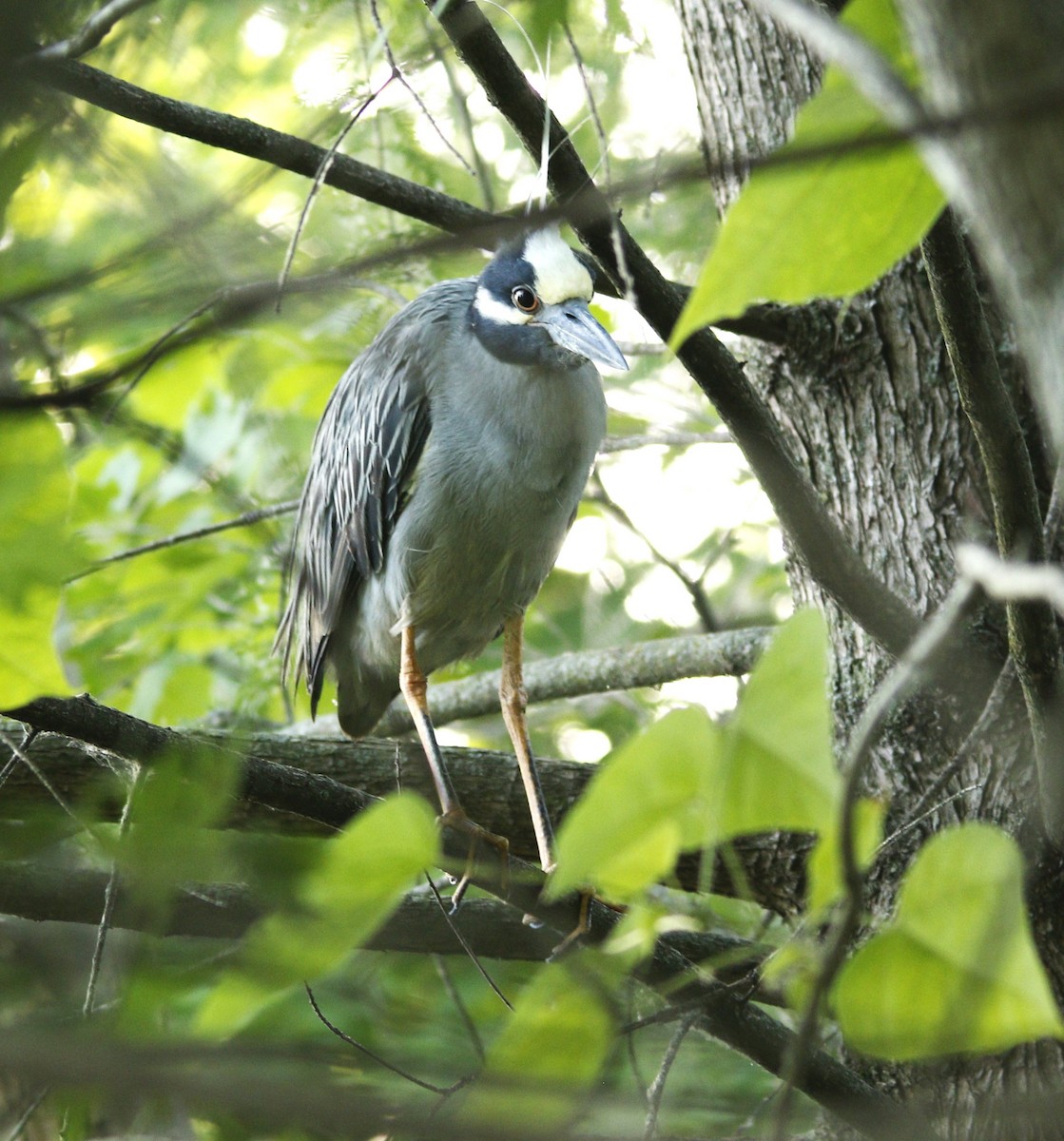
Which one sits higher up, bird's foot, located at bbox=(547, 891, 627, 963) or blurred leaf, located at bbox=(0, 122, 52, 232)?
blurred leaf, located at bbox=(0, 122, 52, 232)

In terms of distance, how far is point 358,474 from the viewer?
336 cm

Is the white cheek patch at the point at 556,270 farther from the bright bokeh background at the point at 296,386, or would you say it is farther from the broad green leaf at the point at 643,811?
the broad green leaf at the point at 643,811

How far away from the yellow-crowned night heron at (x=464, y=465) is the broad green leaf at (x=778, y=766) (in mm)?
2152

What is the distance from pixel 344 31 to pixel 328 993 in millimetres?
2383

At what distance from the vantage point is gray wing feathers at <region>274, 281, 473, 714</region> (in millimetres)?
3191

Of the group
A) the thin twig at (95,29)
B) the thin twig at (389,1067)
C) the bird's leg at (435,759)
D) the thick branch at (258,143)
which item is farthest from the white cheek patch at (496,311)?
the thin twig at (389,1067)

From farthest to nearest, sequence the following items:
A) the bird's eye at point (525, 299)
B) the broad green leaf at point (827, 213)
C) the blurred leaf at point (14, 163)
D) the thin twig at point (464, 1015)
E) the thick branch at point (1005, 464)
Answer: the bird's eye at point (525, 299) < the thick branch at point (1005, 464) < the thin twig at point (464, 1015) < the blurred leaf at point (14, 163) < the broad green leaf at point (827, 213)

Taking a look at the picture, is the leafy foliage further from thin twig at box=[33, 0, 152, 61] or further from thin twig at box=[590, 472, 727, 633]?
thin twig at box=[590, 472, 727, 633]

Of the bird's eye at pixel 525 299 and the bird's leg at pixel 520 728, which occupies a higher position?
the bird's eye at pixel 525 299

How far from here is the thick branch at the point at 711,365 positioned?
1.54m

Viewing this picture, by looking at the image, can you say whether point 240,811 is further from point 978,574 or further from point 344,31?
point 978,574

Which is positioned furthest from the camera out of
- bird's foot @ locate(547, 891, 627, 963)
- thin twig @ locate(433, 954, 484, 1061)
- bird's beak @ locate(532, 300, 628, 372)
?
bird's beak @ locate(532, 300, 628, 372)

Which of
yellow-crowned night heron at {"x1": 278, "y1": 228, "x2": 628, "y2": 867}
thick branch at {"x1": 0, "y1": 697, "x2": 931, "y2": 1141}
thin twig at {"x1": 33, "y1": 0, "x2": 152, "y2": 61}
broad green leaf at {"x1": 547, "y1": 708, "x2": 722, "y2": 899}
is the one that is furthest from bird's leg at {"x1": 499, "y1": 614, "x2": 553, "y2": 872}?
broad green leaf at {"x1": 547, "y1": 708, "x2": 722, "y2": 899}

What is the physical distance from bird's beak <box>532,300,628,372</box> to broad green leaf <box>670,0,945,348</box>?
1.83m
